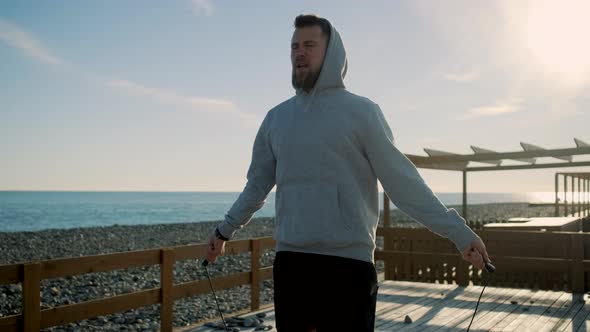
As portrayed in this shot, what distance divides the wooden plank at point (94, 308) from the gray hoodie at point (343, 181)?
3.50m

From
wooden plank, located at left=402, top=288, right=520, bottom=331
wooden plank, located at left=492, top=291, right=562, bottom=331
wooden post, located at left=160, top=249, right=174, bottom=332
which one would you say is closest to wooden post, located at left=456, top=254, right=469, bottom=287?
wooden plank, located at left=402, top=288, right=520, bottom=331

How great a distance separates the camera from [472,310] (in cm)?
766

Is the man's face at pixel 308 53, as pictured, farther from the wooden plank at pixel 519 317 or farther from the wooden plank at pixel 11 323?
the wooden plank at pixel 519 317

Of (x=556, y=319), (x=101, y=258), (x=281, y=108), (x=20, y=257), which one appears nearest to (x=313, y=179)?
(x=281, y=108)

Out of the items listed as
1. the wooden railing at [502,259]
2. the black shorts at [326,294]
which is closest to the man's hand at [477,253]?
the black shorts at [326,294]

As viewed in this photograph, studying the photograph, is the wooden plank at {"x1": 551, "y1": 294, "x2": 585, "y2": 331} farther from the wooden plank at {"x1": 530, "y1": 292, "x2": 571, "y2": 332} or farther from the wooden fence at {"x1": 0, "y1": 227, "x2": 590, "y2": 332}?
the wooden fence at {"x1": 0, "y1": 227, "x2": 590, "y2": 332}

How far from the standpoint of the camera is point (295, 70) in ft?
8.17

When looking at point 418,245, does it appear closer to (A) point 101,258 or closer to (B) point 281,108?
(A) point 101,258

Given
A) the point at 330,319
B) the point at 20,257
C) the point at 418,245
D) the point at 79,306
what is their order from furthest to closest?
the point at 20,257 → the point at 418,245 → the point at 79,306 → the point at 330,319

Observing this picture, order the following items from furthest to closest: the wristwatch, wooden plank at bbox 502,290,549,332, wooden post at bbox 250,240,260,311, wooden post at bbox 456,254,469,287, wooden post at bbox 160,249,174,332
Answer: wooden post at bbox 456,254,469,287, wooden post at bbox 250,240,260,311, wooden plank at bbox 502,290,549,332, wooden post at bbox 160,249,174,332, the wristwatch

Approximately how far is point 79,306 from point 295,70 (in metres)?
3.85

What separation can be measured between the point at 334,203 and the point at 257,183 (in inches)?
20.2

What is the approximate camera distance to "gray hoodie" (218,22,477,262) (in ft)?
7.54

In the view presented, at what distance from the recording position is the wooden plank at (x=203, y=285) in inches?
254
